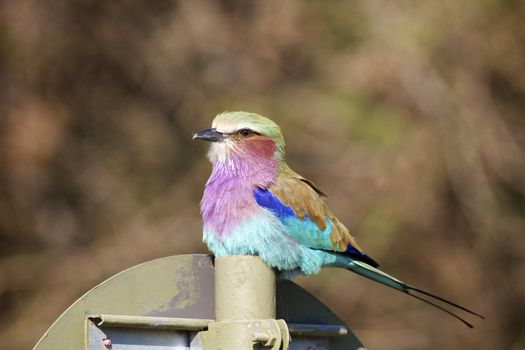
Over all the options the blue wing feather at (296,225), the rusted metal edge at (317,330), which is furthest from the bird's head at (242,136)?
the rusted metal edge at (317,330)

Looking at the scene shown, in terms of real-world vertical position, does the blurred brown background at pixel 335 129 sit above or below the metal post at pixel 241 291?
above

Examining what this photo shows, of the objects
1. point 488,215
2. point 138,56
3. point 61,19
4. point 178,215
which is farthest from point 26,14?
point 488,215

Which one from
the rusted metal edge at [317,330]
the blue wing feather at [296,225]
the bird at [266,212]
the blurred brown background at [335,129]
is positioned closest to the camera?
the rusted metal edge at [317,330]

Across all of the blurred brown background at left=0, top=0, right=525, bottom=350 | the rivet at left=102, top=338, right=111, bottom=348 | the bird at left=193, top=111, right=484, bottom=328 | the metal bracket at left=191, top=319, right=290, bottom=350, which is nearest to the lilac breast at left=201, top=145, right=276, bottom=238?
the bird at left=193, top=111, right=484, bottom=328

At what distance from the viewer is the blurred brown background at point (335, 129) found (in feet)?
24.6

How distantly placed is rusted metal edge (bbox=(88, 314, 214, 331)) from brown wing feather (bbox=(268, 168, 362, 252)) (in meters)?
1.14

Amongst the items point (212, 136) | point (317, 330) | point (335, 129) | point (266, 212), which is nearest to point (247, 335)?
→ point (317, 330)

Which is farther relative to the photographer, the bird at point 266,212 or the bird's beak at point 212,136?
the bird's beak at point 212,136

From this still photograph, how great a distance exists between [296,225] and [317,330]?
854 mm

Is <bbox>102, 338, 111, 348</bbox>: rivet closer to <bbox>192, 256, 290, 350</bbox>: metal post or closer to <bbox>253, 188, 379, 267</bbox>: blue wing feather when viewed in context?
<bbox>192, 256, 290, 350</bbox>: metal post

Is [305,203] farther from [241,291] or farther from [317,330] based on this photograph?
[241,291]

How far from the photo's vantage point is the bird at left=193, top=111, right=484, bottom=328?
3.56 meters

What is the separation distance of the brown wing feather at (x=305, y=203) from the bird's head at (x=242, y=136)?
0.42ft

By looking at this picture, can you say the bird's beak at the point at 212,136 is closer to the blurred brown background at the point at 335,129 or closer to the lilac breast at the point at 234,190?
the lilac breast at the point at 234,190
